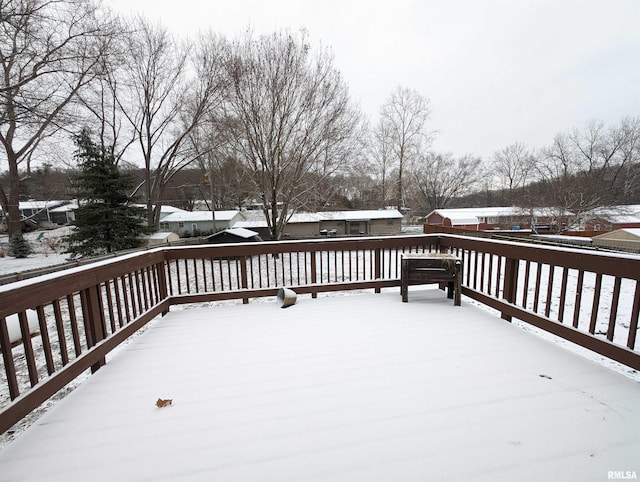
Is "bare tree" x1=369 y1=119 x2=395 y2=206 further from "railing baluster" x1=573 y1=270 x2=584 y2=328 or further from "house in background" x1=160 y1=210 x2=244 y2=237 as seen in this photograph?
"railing baluster" x1=573 y1=270 x2=584 y2=328

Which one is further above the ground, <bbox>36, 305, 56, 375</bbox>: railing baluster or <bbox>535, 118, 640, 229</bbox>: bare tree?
<bbox>535, 118, 640, 229</bbox>: bare tree

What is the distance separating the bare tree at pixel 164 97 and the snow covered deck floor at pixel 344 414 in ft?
41.6

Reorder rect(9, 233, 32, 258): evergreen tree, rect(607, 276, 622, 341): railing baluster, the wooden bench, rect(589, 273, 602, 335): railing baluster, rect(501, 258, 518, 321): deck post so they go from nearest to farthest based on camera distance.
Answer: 1. rect(607, 276, 622, 341): railing baluster
2. rect(589, 273, 602, 335): railing baluster
3. rect(501, 258, 518, 321): deck post
4. the wooden bench
5. rect(9, 233, 32, 258): evergreen tree

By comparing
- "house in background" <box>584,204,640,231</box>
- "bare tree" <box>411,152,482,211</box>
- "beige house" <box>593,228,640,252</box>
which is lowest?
"beige house" <box>593,228,640,252</box>

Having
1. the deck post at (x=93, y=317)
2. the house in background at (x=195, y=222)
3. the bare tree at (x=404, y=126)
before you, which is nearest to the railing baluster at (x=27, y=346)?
the deck post at (x=93, y=317)

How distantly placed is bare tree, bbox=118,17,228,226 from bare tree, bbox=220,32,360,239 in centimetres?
303

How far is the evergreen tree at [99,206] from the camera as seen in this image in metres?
12.6

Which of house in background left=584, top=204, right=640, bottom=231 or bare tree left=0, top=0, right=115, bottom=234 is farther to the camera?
house in background left=584, top=204, right=640, bottom=231

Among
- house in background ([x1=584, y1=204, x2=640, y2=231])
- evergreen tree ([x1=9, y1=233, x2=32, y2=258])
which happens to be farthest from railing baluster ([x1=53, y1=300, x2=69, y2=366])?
house in background ([x1=584, y1=204, x2=640, y2=231])

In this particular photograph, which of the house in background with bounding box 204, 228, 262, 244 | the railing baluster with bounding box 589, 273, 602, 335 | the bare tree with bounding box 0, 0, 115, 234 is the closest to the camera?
the railing baluster with bounding box 589, 273, 602, 335

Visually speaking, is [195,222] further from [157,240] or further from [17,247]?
[17,247]

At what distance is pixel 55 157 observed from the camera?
500 inches

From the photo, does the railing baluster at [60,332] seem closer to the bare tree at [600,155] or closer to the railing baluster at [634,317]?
the railing baluster at [634,317]

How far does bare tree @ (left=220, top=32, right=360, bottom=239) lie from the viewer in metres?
9.43
